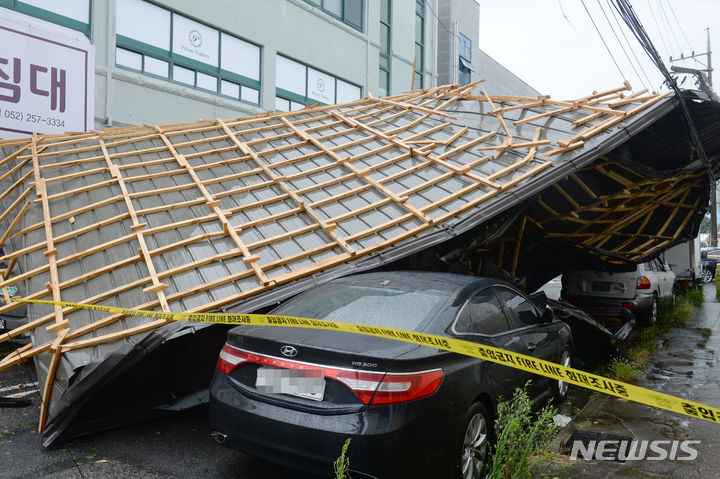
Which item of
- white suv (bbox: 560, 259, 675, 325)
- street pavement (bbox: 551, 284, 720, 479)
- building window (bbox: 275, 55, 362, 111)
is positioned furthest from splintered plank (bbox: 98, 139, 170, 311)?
building window (bbox: 275, 55, 362, 111)

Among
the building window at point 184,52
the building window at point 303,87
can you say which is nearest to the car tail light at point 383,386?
the building window at point 184,52

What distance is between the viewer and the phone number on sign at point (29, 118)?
7.77 m

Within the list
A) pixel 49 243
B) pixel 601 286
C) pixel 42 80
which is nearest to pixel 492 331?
pixel 49 243

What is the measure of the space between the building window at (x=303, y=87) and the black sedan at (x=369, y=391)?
43.2ft

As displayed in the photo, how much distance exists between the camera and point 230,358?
10.1ft

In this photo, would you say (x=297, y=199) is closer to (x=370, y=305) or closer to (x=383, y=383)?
(x=370, y=305)

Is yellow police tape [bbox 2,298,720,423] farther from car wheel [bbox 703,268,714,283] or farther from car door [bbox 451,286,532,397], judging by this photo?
car wheel [bbox 703,268,714,283]

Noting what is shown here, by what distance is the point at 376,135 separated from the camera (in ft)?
24.5

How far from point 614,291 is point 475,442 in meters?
6.27

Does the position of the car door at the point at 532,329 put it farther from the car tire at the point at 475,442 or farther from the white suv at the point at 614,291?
the white suv at the point at 614,291

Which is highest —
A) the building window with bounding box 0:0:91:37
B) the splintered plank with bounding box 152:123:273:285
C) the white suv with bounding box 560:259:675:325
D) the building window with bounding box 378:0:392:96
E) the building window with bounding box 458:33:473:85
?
the building window with bounding box 458:33:473:85

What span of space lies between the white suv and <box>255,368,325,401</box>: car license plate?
6759 mm

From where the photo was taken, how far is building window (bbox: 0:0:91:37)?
1016 centimetres

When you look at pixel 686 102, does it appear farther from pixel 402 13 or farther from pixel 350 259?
pixel 402 13
